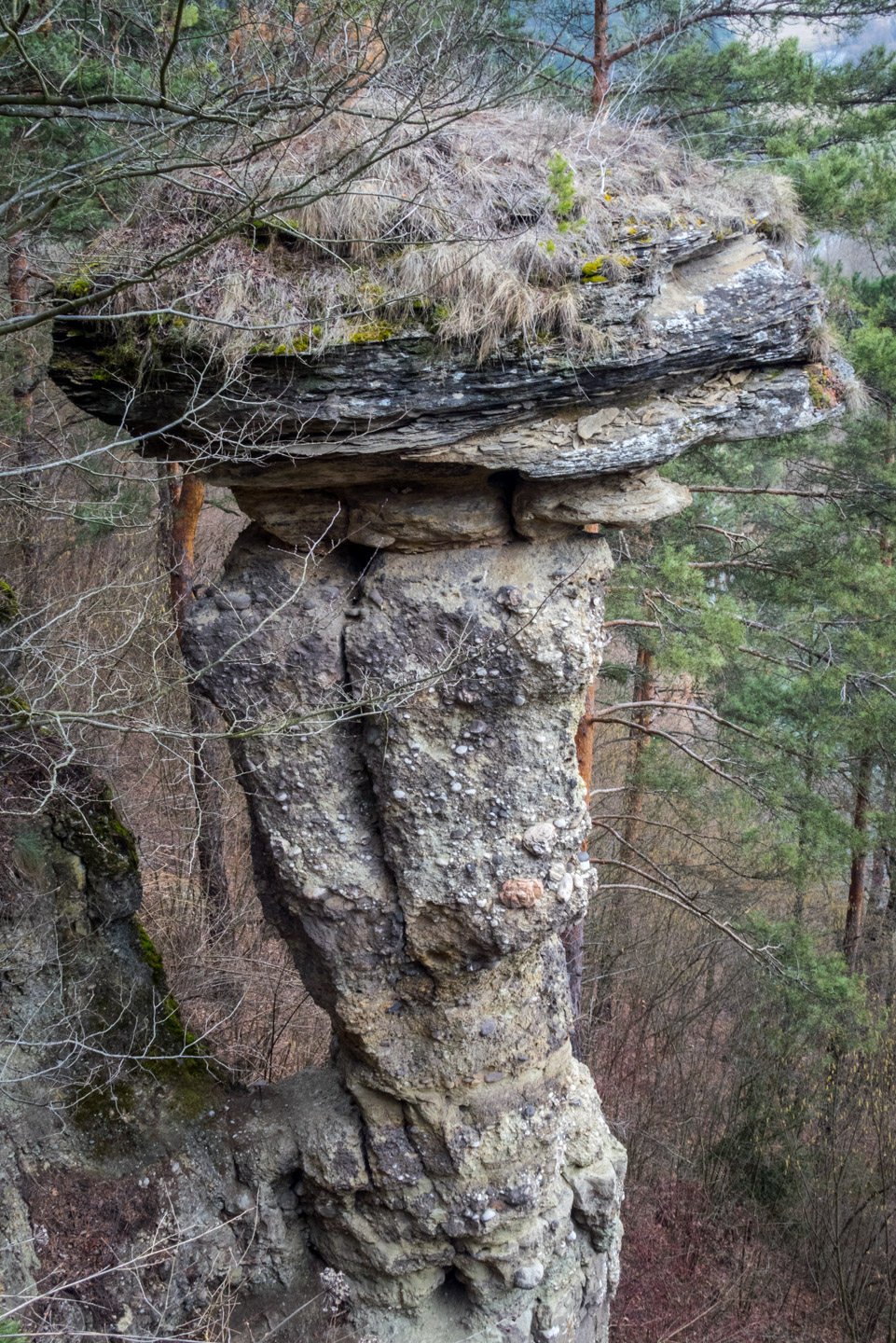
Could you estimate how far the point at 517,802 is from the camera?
479cm

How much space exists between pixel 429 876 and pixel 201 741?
133 inches

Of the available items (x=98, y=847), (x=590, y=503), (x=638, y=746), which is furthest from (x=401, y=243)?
(x=638, y=746)

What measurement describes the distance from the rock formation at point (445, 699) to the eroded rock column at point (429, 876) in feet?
0.05

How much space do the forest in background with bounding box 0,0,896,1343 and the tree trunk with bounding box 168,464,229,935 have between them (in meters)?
0.03

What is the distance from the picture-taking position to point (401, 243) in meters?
4.17

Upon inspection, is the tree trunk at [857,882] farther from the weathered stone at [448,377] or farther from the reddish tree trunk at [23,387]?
the reddish tree trunk at [23,387]

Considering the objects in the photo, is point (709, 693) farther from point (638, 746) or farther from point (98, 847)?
point (98, 847)

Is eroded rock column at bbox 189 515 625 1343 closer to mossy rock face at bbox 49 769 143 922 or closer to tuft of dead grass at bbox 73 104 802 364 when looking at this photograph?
mossy rock face at bbox 49 769 143 922

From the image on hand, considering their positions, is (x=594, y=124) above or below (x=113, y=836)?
above

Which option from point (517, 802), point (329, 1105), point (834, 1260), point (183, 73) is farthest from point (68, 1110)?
point (834, 1260)

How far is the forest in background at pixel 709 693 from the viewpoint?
611cm

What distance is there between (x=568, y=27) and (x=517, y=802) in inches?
226

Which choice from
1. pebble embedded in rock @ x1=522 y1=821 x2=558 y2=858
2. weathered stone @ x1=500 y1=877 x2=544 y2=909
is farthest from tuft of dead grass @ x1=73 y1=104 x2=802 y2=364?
weathered stone @ x1=500 y1=877 x2=544 y2=909

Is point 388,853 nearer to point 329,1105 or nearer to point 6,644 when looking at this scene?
point 329,1105
